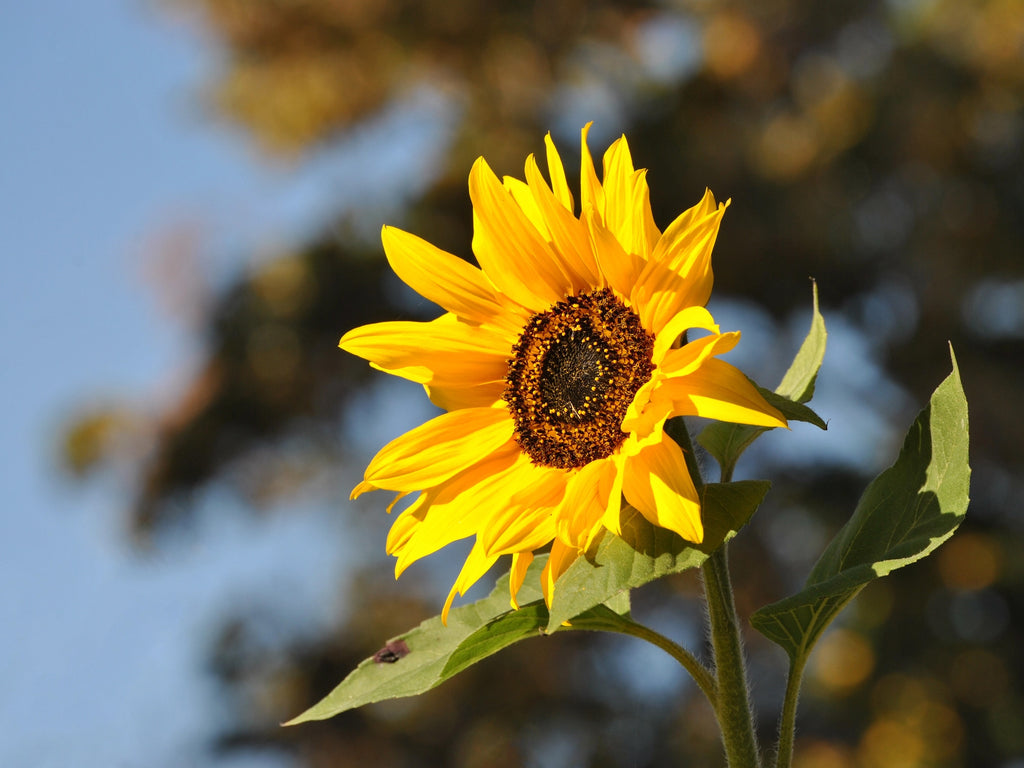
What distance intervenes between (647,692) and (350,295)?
3.28m

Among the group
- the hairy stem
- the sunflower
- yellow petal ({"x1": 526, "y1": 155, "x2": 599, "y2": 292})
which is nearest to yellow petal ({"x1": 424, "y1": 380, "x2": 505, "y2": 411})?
the sunflower

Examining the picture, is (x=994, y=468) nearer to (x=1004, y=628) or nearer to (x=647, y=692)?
(x=1004, y=628)

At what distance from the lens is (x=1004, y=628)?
24.7ft

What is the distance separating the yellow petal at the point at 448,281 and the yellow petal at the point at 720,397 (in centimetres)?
20

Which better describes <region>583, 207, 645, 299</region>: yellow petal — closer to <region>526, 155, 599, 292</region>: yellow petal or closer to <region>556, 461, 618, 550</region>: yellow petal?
<region>526, 155, 599, 292</region>: yellow petal

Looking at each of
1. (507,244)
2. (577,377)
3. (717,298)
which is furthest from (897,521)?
(717,298)

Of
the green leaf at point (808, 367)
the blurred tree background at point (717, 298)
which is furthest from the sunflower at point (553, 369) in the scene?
the blurred tree background at point (717, 298)

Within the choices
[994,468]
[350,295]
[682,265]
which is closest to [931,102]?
[994,468]

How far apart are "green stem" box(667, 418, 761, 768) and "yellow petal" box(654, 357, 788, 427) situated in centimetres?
3

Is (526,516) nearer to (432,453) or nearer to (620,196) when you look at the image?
(432,453)

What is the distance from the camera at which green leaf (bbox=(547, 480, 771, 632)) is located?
694 mm

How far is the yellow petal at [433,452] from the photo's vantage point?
85 cm

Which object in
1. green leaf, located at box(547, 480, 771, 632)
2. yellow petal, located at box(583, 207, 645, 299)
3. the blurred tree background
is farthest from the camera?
the blurred tree background

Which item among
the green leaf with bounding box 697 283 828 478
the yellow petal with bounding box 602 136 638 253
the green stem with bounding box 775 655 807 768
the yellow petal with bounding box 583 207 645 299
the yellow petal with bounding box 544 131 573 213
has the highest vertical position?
the yellow petal with bounding box 544 131 573 213
